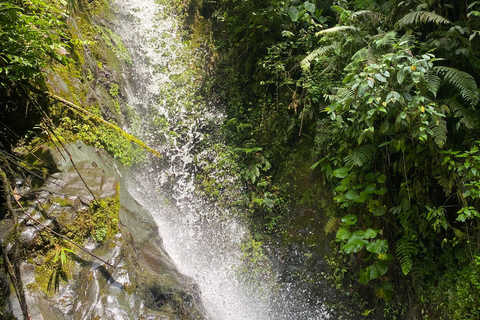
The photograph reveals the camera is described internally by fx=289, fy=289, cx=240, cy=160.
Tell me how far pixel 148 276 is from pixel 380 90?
3904 mm

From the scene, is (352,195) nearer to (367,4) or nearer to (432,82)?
(432,82)

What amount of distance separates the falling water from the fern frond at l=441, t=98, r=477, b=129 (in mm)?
3602

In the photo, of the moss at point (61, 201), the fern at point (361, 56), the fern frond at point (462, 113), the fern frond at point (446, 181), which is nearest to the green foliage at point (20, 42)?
the moss at point (61, 201)

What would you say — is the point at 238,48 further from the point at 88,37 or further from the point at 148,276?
the point at 148,276

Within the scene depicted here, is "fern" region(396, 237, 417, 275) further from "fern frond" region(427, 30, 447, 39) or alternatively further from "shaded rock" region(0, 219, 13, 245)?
"shaded rock" region(0, 219, 13, 245)

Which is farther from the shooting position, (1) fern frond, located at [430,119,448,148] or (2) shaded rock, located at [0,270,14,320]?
(1) fern frond, located at [430,119,448,148]

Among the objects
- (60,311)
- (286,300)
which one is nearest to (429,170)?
(286,300)

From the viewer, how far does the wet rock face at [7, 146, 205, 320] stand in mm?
3169

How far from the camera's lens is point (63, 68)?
514cm

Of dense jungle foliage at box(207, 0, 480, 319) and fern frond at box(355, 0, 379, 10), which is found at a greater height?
fern frond at box(355, 0, 379, 10)

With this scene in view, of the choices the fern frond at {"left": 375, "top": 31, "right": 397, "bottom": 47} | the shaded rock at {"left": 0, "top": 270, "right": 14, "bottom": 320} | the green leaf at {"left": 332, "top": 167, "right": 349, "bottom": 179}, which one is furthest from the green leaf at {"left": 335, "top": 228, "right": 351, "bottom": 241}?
the shaded rock at {"left": 0, "top": 270, "right": 14, "bottom": 320}

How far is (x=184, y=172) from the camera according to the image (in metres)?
6.89

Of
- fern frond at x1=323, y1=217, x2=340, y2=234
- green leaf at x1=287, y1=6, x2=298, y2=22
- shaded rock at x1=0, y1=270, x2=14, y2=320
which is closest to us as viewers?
shaded rock at x1=0, y1=270, x2=14, y2=320

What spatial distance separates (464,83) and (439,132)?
2.05ft
